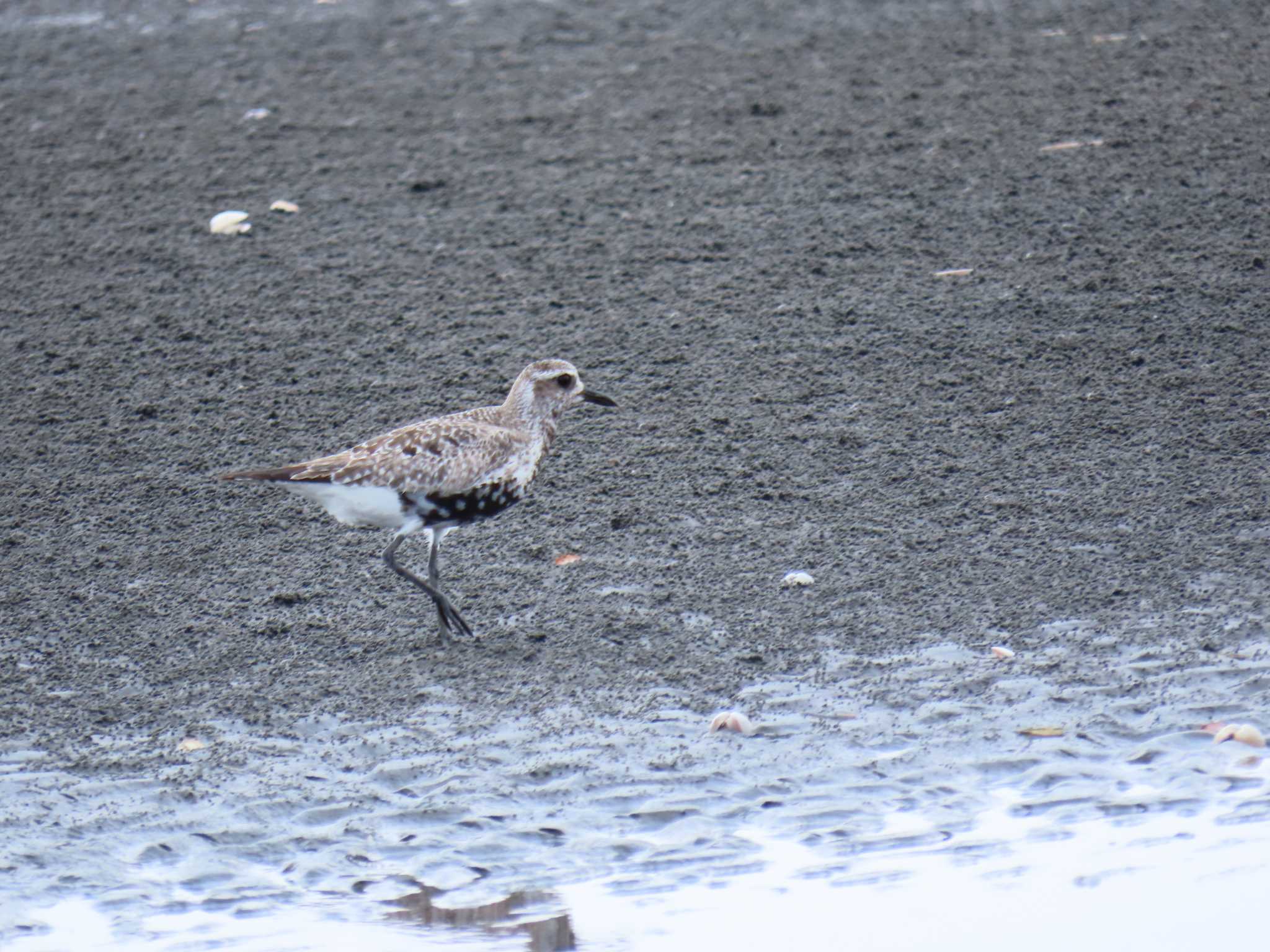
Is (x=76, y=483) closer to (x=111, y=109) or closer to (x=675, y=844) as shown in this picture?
(x=675, y=844)

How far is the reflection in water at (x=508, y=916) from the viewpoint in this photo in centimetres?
473

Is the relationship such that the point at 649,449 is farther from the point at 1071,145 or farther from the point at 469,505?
the point at 1071,145

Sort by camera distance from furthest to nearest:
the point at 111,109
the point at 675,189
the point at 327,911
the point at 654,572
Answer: the point at 111,109 → the point at 675,189 → the point at 654,572 → the point at 327,911

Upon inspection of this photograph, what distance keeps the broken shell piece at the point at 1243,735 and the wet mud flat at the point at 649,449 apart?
5cm

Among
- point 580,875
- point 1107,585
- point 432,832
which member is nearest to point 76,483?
point 432,832

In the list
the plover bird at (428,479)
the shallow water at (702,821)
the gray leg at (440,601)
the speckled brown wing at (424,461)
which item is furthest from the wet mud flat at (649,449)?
the speckled brown wing at (424,461)

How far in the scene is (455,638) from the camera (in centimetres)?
643

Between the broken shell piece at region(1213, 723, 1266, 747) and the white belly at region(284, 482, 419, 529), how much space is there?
305cm

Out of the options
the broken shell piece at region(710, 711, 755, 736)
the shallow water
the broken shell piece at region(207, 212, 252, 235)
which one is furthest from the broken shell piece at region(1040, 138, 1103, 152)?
the broken shell piece at region(710, 711, 755, 736)

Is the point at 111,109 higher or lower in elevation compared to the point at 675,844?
higher

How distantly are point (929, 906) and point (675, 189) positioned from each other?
275 inches

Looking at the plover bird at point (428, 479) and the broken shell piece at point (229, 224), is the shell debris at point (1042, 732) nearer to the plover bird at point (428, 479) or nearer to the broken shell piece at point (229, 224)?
the plover bird at point (428, 479)

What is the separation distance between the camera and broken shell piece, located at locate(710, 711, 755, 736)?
5707 millimetres

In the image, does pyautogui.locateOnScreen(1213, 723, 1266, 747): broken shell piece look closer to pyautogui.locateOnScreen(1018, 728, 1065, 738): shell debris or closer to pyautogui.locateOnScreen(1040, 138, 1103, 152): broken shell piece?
pyautogui.locateOnScreen(1018, 728, 1065, 738): shell debris
